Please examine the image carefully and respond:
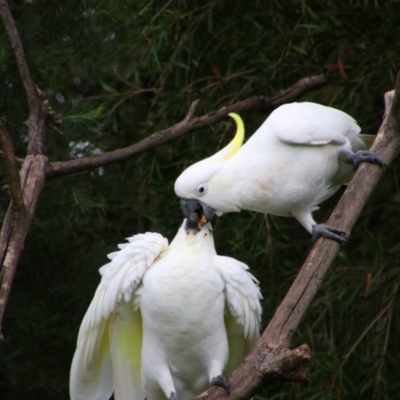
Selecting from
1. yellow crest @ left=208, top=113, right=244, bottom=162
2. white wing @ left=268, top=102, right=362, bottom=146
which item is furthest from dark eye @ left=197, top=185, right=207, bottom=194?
white wing @ left=268, top=102, right=362, bottom=146

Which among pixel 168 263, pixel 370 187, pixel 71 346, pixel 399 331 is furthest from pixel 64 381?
pixel 370 187

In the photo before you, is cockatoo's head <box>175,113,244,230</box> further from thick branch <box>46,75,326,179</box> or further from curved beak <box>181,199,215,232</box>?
thick branch <box>46,75,326,179</box>

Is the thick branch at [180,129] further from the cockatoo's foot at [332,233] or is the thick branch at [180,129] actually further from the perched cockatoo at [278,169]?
the cockatoo's foot at [332,233]

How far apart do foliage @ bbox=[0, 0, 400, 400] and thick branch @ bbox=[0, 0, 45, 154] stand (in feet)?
0.58

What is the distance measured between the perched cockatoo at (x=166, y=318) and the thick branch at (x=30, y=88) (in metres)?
0.46

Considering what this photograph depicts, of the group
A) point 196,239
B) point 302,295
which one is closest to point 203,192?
point 196,239

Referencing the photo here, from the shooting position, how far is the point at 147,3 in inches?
Answer: 122

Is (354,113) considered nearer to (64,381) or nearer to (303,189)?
(303,189)

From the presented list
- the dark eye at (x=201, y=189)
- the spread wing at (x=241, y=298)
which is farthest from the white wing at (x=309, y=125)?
the spread wing at (x=241, y=298)

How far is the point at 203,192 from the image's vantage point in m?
2.32

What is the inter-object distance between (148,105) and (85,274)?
902 mm

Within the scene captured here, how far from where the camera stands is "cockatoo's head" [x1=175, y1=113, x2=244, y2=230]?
7.55 ft

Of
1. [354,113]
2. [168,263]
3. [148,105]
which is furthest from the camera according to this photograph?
[148,105]

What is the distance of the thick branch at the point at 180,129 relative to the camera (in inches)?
96.4
